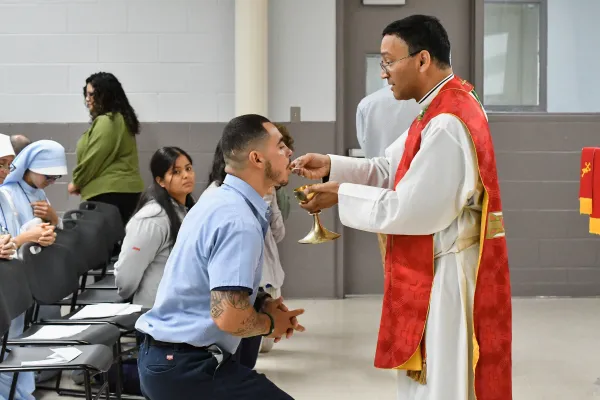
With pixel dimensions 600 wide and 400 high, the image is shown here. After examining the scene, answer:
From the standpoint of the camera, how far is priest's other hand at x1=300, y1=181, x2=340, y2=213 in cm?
290

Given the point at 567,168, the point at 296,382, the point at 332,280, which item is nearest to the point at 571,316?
the point at 567,168

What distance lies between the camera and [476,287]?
275cm

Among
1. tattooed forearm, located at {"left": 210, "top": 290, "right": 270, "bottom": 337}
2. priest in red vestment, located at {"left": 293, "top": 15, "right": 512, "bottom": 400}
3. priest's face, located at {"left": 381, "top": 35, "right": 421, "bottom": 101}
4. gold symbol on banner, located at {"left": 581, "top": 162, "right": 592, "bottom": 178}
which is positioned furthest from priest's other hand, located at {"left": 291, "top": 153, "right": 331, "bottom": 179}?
gold symbol on banner, located at {"left": 581, "top": 162, "right": 592, "bottom": 178}

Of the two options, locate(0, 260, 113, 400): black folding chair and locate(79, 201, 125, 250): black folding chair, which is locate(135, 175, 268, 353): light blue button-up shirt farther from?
locate(79, 201, 125, 250): black folding chair

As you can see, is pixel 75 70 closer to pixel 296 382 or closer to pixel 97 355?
pixel 296 382

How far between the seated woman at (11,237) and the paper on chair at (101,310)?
343 millimetres

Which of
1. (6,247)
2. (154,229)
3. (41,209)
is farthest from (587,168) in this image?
(6,247)

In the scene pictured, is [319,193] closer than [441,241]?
No

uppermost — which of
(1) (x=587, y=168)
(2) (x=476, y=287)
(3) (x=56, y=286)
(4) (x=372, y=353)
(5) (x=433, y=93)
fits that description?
(5) (x=433, y=93)

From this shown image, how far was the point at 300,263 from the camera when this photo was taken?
7059mm

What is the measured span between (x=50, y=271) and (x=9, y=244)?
338 mm

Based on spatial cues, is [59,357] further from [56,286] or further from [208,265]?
[208,265]

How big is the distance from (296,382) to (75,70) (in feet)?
11.2

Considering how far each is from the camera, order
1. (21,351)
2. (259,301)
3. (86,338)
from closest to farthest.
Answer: (259,301) < (21,351) < (86,338)
